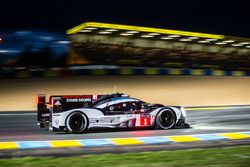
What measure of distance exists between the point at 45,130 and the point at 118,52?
53.4ft

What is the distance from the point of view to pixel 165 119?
45.5ft

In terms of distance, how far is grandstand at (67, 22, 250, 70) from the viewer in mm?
28047

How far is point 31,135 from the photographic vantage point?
42.3 feet

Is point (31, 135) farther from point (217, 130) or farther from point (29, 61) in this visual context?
point (29, 61)

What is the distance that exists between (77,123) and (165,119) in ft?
9.12

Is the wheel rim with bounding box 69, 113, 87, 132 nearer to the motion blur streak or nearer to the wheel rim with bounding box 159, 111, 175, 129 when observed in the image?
the wheel rim with bounding box 159, 111, 175, 129

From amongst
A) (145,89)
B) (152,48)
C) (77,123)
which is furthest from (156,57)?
(77,123)

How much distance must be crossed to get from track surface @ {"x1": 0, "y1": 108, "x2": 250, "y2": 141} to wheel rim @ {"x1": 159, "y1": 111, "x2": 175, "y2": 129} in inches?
12.1

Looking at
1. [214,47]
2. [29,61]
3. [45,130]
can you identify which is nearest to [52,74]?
[29,61]

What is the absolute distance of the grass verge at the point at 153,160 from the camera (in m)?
8.22

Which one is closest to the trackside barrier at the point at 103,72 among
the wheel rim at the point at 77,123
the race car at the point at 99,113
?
the race car at the point at 99,113

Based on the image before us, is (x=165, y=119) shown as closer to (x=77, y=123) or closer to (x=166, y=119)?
(x=166, y=119)

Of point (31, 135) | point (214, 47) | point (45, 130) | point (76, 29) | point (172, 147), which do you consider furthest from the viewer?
point (214, 47)

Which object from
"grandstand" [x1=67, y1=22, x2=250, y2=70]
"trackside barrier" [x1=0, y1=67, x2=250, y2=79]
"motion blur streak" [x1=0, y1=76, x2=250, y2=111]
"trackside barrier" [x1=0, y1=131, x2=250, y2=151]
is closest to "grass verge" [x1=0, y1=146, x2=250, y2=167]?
"trackside barrier" [x1=0, y1=131, x2=250, y2=151]
